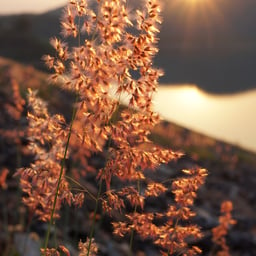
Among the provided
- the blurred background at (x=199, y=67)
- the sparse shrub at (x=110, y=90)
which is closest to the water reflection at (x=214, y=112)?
the blurred background at (x=199, y=67)

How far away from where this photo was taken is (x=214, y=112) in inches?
2184

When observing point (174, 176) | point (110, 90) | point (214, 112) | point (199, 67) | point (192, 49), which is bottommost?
point (110, 90)

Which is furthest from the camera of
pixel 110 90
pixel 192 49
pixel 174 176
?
pixel 192 49

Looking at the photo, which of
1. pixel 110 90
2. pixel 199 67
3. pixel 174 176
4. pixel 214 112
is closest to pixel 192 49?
pixel 199 67

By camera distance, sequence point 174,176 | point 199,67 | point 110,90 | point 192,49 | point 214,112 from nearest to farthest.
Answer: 1. point 110,90
2. point 174,176
3. point 214,112
4. point 199,67
5. point 192,49

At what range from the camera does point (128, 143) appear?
3703mm

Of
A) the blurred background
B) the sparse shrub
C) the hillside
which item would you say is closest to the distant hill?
the blurred background

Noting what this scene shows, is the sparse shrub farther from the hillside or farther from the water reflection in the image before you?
the water reflection

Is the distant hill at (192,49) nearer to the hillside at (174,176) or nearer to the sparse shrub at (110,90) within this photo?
the hillside at (174,176)

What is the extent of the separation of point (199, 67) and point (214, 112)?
179 feet

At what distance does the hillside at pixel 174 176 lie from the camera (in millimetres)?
10609

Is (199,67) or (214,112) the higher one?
(199,67)

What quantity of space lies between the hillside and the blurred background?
1926 millimetres

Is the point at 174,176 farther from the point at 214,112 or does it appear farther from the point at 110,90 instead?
the point at 214,112
